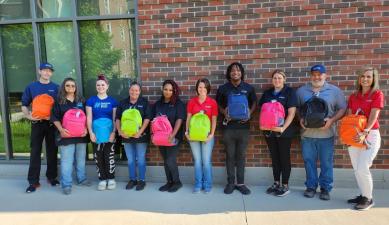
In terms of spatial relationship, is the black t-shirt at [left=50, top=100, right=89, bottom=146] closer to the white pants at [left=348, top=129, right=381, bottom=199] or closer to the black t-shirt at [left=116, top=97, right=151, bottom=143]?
the black t-shirt at [left=116, top=97, right=151, bottom=143]

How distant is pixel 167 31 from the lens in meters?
5.27

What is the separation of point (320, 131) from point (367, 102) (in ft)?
2.25

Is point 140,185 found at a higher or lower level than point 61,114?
lower

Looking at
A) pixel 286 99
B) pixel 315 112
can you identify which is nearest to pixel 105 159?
pixel 286 99

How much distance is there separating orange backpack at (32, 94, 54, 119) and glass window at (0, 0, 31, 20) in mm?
→ 1529

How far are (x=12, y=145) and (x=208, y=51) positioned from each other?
372cm

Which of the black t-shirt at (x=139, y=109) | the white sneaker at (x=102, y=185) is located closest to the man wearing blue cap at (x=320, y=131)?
the black t-shirt at (x=139, y=109)

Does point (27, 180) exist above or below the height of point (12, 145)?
below

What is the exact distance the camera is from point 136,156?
5371 mm

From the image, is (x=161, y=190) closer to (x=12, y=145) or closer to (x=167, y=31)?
(x=167, y=31)

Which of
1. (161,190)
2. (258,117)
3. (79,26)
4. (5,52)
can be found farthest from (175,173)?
(5,52)

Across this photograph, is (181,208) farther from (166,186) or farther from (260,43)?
(260,43)

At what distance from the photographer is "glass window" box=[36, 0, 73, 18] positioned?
5703mm

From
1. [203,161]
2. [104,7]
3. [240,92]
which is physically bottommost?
[203,161]
